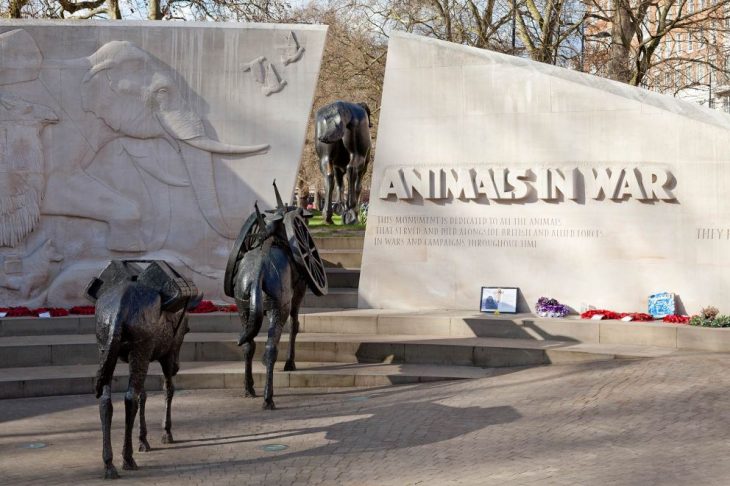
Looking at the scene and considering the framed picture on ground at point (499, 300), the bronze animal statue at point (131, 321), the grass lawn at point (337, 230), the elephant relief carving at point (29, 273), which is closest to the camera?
the bronze animal statue at point (131, 321)

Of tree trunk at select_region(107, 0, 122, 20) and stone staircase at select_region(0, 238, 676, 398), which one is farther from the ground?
tree trunk at select_region(107, 0, 122, 20)

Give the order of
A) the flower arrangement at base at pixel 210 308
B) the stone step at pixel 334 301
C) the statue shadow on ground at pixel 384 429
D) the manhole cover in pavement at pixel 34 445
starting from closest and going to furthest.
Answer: the statue shadow on ground at pixel 384 429 < the manhole cover in pavement at pixel 34 445 < the flower arrangement at base at pixel 210 308 < the stone step at pixel 334 301

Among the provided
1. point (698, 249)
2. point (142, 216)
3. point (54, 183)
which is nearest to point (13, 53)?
point (54, 183)

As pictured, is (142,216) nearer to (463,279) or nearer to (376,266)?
(376,266)

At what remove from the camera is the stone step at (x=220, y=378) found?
1138cm

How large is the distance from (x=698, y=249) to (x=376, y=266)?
15.6 feet

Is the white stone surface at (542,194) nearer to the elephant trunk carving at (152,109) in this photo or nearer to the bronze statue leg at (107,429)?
the elephant trunk carving at (152,109)

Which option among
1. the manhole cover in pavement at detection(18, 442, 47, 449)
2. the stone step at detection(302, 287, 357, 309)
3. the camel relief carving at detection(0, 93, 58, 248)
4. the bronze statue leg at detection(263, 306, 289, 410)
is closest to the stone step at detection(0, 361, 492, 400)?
the bronze statue leg at detection(263, 306, 289, 410)

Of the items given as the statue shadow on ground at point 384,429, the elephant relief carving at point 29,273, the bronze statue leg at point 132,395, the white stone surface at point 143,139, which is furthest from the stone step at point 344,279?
the bronze statue leg at point 132,395

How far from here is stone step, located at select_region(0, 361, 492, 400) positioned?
1138 centimetres

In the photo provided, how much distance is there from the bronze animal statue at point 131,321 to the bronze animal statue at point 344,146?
9.56 meters

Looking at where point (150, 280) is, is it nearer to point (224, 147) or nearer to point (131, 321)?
point (131, 321)

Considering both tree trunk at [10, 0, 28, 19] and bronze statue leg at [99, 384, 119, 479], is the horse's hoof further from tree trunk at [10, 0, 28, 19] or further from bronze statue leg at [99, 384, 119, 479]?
tree trunk at [10, 0, 28, 19]

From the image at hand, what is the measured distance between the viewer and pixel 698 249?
13.4 metres
